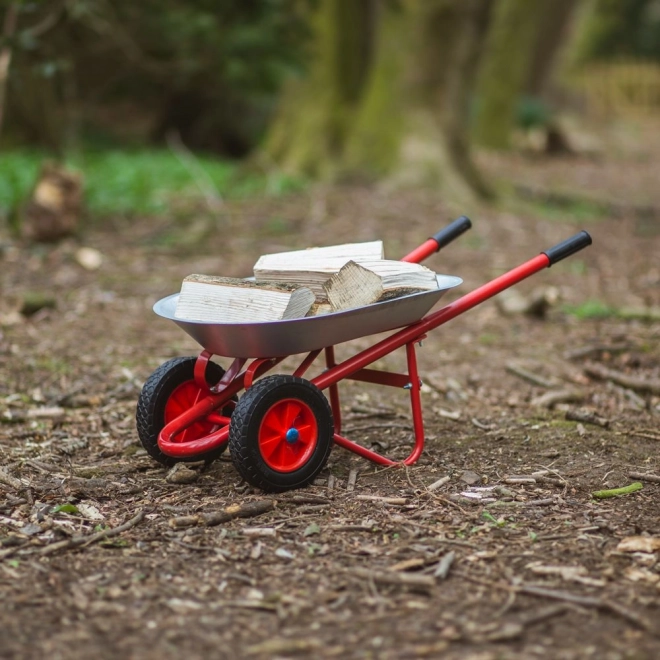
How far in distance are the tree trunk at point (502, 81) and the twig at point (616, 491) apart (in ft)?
48.7

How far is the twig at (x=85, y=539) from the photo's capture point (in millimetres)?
2990

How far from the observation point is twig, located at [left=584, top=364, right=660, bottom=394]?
194 inches

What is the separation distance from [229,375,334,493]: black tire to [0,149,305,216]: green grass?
567 cm

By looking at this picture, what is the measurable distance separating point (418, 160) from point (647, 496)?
266 inches

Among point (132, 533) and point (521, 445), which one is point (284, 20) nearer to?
point (521, 445)

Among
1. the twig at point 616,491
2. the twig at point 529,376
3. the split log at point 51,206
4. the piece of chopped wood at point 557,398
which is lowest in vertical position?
the twig at point 616,491

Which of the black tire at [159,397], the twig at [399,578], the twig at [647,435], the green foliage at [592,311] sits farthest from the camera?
the green foliage at [592,311]

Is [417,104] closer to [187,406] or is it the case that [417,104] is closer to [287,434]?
[187,406]

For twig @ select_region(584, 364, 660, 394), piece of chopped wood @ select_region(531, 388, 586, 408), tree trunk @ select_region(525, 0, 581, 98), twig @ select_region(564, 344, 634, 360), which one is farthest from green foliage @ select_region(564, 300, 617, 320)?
tree trunk @ select_region(525, 0, 581, 98)

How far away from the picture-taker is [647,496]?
11.2 feet

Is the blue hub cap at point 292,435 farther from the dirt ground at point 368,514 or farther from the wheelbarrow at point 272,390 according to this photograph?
the dirt ground at point 368,514

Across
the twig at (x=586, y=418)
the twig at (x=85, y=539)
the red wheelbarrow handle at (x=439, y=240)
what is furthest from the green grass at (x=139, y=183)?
the twig at (x=85, y=539)

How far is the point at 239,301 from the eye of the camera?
3.31m

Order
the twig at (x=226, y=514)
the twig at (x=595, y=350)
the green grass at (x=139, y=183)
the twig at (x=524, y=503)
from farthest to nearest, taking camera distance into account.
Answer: the green grass at (x=139, y=183), the twig at (x=595, y=350), the twig at (x=524, y=503), the twig at (x=226, y=514)
